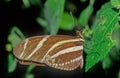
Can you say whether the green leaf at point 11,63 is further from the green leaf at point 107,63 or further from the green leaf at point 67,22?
the green leaf at point 107,63

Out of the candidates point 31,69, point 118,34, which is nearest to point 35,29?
point 31,69

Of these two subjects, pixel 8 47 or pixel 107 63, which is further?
pixel 8 47

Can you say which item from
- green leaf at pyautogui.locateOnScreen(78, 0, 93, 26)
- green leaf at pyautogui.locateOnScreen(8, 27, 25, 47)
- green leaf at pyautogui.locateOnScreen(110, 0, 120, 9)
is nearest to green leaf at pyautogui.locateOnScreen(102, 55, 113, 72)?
green leaf at pyautogui.locateOnScreen(78, 0, 93, 26)

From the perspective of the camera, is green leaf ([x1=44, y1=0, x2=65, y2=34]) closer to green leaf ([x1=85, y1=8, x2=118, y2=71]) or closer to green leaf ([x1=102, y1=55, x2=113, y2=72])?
green leaf ([x1=102, y1=55, x2=113, y2=72])

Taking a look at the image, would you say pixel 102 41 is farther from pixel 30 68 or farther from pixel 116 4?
pixel 30 68

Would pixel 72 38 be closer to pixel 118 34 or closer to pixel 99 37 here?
pixel 118 34

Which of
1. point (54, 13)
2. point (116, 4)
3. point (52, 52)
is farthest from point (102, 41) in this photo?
point (54, 13)
